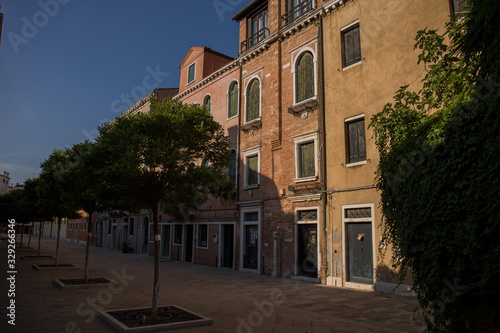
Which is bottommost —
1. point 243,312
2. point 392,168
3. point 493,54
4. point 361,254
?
point 243,312

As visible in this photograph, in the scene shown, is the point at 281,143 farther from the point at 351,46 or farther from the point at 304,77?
the point at 351,46

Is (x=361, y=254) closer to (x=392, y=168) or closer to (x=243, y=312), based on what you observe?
(x=243, y=312)

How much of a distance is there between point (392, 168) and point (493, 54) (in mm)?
2362

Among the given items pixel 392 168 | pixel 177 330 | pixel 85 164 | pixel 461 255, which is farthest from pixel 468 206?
pixel 85 164

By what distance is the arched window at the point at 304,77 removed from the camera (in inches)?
635

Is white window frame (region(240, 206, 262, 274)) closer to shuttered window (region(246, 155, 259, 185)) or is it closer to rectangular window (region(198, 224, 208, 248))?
shuttered window (region(246, 155, 259, 185))

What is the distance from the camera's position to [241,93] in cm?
2034

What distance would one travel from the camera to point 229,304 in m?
9.89

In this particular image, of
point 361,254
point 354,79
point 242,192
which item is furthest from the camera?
point 242,192

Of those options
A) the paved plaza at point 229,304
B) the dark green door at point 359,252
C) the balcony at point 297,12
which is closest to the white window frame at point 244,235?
the paved plaza at point 229,304

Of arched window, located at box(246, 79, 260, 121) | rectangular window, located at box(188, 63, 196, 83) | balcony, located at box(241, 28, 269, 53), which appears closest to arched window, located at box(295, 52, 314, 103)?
arched window, located at box(246, 79, 260, 121)

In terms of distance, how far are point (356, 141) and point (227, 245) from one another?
1002 centimetres

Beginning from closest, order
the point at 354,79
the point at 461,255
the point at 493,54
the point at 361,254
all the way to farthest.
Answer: the point at 493,54 → the point at 461,255 → the point at 361,254 → the point at 354,79

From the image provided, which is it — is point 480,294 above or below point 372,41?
below
